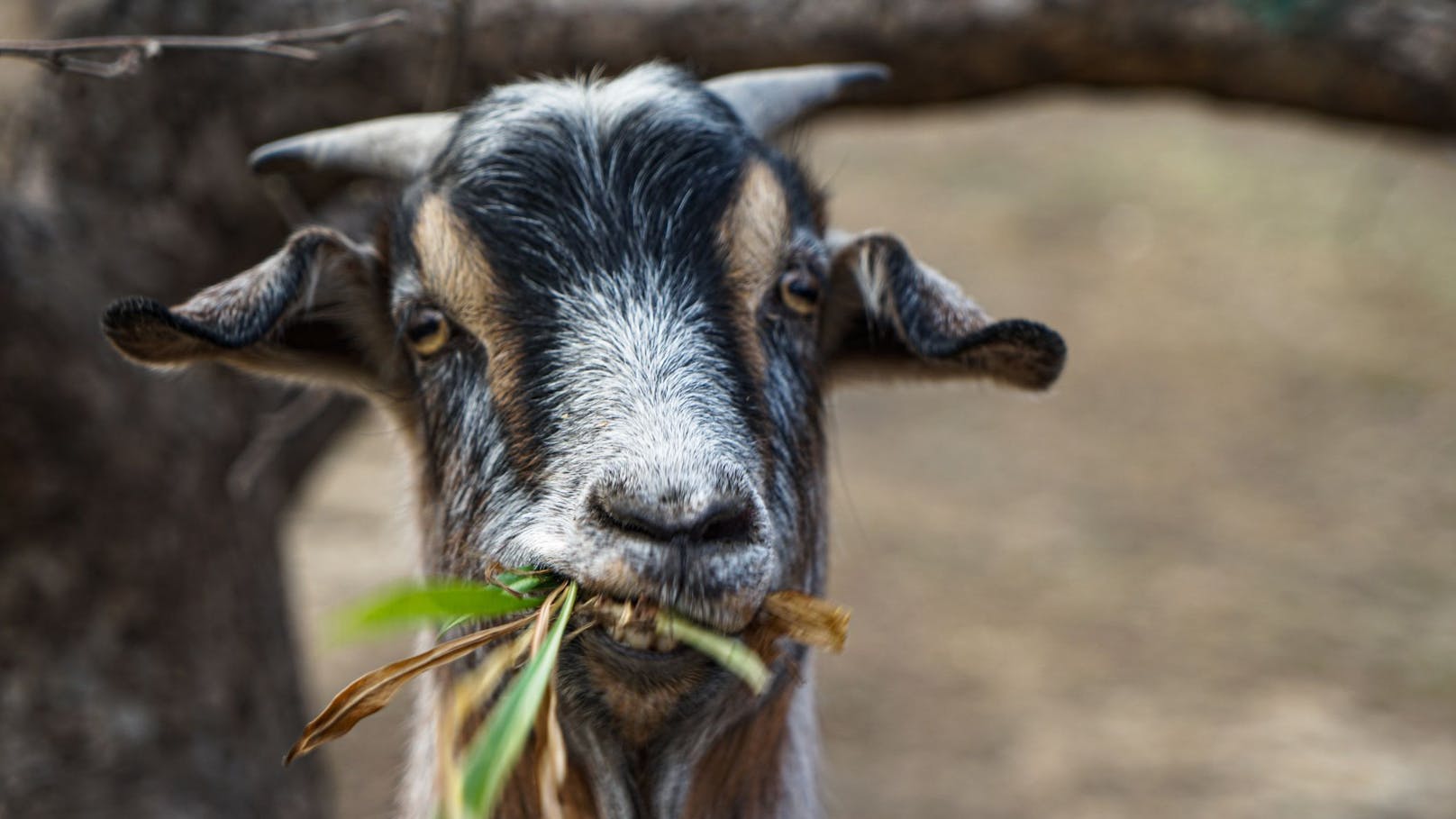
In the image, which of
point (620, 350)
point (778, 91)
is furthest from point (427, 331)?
point (778, 91)

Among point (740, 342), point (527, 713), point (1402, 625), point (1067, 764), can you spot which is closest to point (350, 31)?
point (740, 342)

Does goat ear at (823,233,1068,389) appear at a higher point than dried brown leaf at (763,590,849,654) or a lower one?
higher

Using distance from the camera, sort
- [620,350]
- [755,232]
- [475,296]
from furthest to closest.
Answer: [755,232], [475,296], [620,350]

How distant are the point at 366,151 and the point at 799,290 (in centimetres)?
136

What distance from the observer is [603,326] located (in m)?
3.14

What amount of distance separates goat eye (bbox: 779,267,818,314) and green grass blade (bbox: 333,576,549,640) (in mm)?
1108

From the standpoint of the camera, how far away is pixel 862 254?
12.4ft

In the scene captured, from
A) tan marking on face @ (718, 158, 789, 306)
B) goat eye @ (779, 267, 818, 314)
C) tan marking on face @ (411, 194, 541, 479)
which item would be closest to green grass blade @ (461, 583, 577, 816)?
tan marking on face @ (411, 194, 541, 479)

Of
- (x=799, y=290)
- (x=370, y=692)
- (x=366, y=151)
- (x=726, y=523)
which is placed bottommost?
(x=370, y=692)

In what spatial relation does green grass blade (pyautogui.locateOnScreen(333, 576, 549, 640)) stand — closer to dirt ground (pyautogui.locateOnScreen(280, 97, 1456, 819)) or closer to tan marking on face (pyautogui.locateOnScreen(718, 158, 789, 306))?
tan marking on face (pyautogui.locateOnScreen(718, 158, 789, 306))

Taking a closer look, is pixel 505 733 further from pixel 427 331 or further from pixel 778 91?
pixel 778 91

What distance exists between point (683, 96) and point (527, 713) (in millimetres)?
1989

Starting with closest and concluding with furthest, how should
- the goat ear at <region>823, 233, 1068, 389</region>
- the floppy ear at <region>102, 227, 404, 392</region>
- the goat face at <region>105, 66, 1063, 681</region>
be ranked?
the goat face at <region>105, 66, 1063, 681</region>
the floppy ear at <region>102, 227, 404, 392</region>
the goat ear at <region>823, 233, 1068, 389</region>

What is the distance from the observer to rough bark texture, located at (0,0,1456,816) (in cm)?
494
